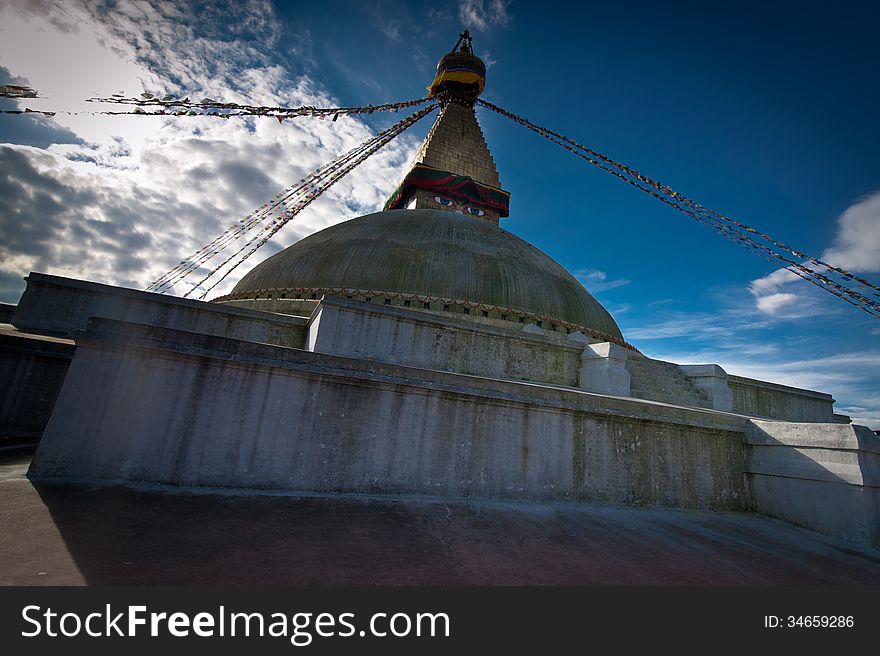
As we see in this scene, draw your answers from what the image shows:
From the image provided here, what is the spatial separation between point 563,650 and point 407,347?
24.0 ft

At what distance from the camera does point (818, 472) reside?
626 centimetres

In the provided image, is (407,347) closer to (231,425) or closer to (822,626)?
(231,425)

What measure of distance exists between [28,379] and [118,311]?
2179 millimetres

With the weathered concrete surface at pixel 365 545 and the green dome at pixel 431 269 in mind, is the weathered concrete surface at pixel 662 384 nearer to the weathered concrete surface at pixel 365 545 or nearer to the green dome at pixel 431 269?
the green dome at pixel 431 269

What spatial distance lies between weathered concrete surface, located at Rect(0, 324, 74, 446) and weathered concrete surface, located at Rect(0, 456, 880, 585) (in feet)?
11.6

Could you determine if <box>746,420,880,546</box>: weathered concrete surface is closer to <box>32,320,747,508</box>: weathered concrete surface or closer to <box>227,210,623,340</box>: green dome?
<box>32,320,747,508</box>: weathered concrete surface

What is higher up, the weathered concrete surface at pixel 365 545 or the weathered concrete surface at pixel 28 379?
the weathered concrete surface at pixel 28 379

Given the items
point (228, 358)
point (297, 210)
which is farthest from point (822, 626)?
point (297, 210)

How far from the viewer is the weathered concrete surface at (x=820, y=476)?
5738 mm

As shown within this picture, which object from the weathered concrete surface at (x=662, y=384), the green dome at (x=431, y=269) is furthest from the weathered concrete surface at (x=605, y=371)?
the green dome at (x=431, y=269)

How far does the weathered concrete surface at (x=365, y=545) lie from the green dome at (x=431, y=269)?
8278 mm

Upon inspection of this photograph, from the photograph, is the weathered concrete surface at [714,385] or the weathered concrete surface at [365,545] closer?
the weathered concrete surface at [365,545]

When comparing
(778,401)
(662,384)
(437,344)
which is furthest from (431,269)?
(778,401)

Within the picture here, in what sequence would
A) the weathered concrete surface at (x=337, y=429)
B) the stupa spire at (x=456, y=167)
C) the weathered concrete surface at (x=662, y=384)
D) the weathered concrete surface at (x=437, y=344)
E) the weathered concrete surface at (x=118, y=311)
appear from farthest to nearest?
the stupa spire at (x=456, y=167) → the weathered concrete surface at (x=662, y=384) → the weathered concrete surface at (x=118, y=311) → the weathered concrete surface at (x=437, y=344) → the weathered concrete surface at (x=337, y=429)
